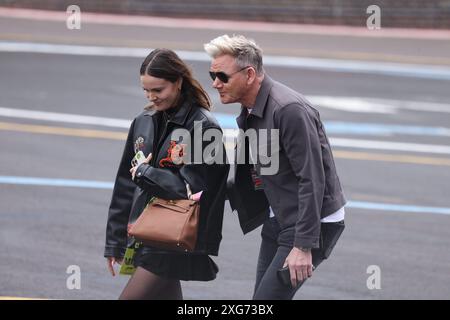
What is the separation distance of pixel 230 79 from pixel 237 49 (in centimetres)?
17

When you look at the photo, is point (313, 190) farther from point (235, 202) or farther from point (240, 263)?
point (240, 263)

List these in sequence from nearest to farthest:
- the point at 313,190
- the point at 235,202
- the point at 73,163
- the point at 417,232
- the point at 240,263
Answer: the point at 313,190, the point at 235,202, the point at 240,263, the point at 417,232, the point at 73,163

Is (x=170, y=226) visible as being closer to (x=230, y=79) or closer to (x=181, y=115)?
(x=181, y=115)

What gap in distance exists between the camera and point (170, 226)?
6449 millimetres

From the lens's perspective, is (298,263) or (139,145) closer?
(298,263)

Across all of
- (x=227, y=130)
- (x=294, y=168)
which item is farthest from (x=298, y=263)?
(x=227, y=130)

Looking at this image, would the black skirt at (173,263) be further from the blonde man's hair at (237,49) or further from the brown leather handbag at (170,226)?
the blonde man's hair at (237,49)

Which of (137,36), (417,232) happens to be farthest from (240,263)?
(137,36)

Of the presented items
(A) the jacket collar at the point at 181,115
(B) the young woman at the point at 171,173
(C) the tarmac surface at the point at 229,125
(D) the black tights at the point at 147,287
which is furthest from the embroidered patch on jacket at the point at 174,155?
(C) the tarmac surface at the point at 229,125

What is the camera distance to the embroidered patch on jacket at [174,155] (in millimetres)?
6570

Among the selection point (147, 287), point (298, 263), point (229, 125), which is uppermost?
point (298, 263)

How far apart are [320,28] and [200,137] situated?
20.3m

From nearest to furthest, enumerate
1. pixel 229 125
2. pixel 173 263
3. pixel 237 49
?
1. pixel 237 49
2. pixel 173 263
3. pixel 229 125

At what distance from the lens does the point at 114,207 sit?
6914mm
